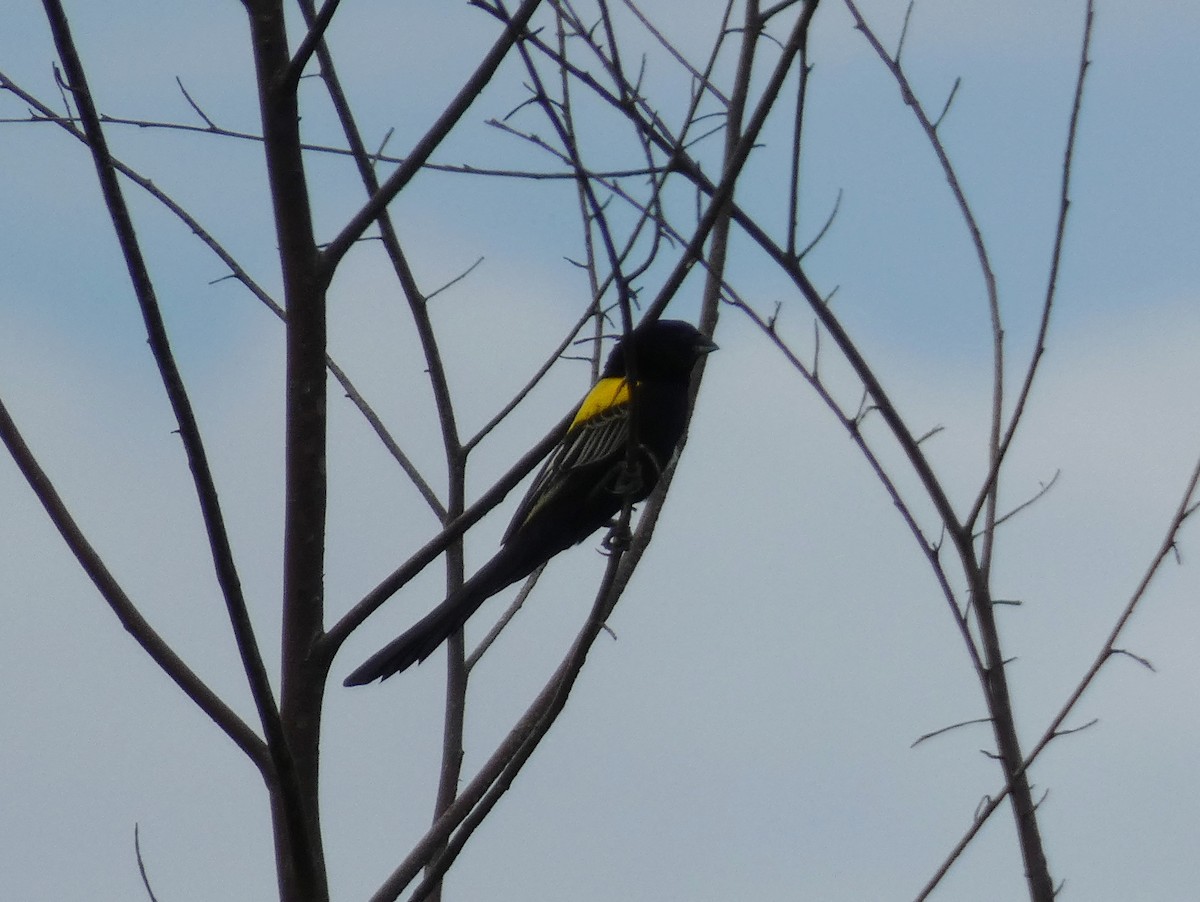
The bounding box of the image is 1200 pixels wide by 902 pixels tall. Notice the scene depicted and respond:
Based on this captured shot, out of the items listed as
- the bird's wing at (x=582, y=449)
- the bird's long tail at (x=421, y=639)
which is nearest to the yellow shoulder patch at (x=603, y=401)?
the bird's wing at (x=582, y=449)

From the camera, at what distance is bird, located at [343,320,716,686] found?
10.5 ft

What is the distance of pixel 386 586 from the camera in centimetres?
243

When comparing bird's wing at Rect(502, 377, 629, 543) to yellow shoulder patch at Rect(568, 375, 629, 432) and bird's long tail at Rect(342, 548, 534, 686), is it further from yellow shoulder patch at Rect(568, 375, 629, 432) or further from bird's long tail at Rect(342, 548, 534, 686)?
bird's long tail at Rect(342, 548, 534, 686)

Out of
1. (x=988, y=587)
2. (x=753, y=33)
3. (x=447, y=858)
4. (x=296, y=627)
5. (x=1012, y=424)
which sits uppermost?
(x=753, y=33)

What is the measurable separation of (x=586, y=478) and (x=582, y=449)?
0.32ft

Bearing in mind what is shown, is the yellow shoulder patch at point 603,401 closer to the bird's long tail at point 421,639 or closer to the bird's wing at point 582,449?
the bird's wing at point 582,449

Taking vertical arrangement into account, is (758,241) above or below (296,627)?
above

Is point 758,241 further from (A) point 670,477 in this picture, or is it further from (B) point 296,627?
(B) point 296,627

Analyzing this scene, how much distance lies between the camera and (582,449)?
13.2 feet

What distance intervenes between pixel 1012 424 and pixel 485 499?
1.07 meters

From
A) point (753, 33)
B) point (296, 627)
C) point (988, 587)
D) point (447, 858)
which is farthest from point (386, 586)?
point (753, 33)

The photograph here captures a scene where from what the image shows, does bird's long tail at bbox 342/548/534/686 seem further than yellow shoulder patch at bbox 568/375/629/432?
No

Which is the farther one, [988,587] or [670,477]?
[670,477]

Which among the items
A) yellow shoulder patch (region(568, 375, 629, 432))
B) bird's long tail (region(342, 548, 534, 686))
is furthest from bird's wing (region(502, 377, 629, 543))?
bird's long tail (region(342, 548, 534, 686))
